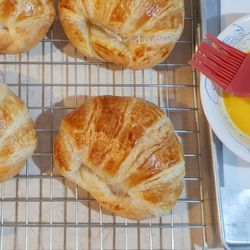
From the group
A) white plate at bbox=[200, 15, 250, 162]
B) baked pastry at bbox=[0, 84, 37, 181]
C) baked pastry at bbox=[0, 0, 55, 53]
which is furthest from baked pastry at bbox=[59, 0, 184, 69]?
baked pastry at bbox=[0, 84, 37, 181]

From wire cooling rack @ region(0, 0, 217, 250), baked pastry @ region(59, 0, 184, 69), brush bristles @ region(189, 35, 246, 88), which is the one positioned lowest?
wire cooling rack @ region(0, 0, 217, 250)

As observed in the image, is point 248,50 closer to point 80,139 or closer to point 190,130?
point 190,130

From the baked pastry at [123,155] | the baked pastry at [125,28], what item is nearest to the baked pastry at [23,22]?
the baked pastry at [125,28]

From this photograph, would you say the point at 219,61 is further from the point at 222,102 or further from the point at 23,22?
the point at 23,22

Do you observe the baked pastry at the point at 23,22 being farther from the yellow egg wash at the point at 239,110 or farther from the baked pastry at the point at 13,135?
the yellow egg wash at the point at 239,110

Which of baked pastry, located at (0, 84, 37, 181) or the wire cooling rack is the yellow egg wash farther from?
baked pastry, located at (0, 84, 37, 181)

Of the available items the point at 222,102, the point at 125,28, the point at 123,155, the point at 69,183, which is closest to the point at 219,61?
the point at 222,102

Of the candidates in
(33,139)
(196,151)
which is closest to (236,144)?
(196,151)
